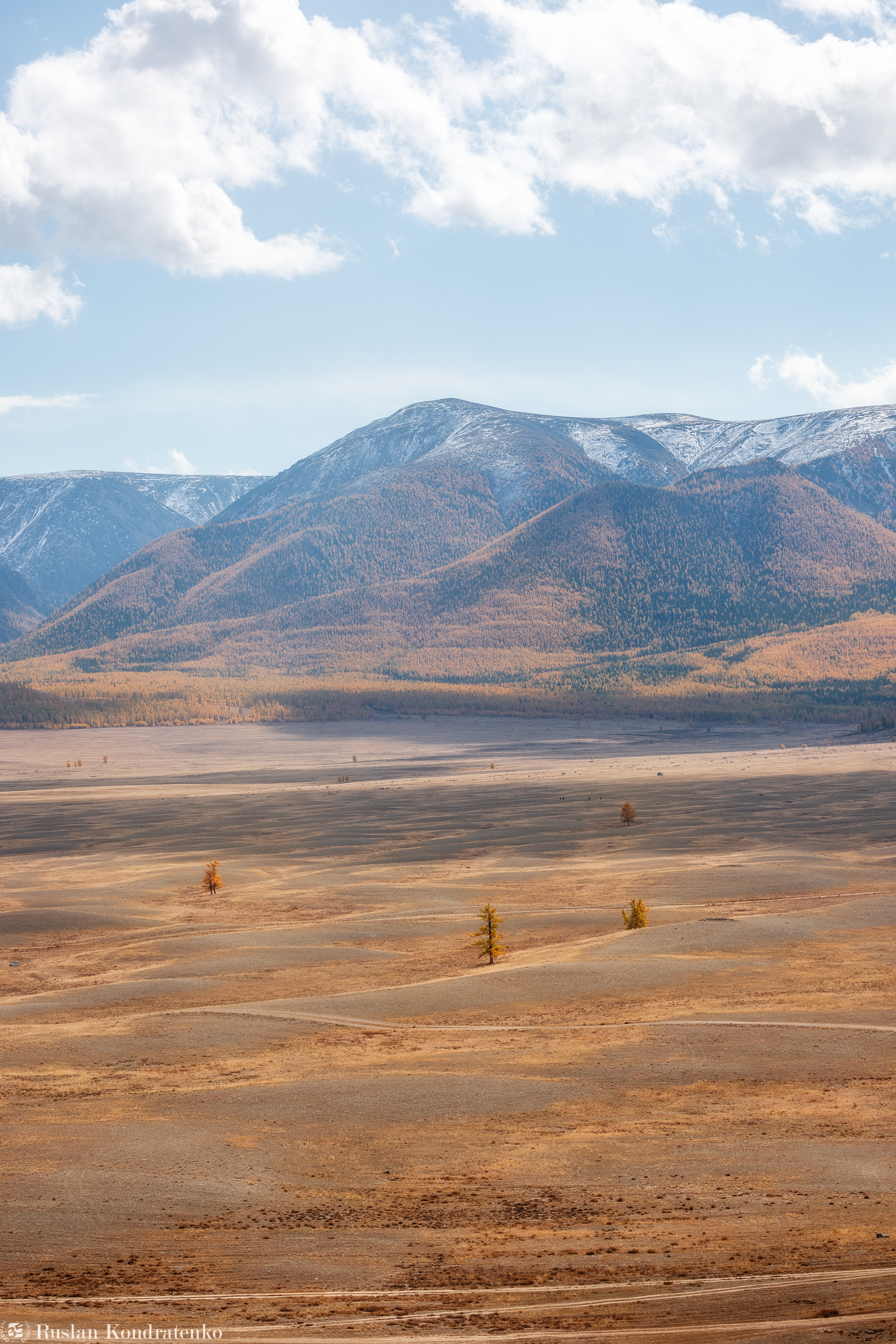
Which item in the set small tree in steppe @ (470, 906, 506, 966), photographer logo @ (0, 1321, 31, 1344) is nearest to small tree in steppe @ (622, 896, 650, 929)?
small tree in steppe @ (470, 906, 506, 966)

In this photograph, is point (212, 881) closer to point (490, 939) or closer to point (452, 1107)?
point (490, 939)

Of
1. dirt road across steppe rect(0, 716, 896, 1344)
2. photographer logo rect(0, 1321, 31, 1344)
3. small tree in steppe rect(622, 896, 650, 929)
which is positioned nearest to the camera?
photographer logo rect(0, 1321, 31, 1344)

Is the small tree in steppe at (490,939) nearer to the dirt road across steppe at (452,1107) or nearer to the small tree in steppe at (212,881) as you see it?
the dirt road across steppe at (452,1107)

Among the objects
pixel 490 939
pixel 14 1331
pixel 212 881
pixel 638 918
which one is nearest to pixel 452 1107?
pixel 14 1331

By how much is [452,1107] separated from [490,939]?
20.9 m

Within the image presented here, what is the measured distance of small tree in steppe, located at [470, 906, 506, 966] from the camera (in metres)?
47.2

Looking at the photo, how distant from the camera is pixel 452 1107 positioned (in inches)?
1051

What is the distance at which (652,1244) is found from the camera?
63.0 feet

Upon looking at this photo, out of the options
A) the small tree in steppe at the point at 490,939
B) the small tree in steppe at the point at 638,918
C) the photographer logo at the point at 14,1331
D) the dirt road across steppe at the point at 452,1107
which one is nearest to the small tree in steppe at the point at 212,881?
the dirt road across steppe at the point at 452,1107

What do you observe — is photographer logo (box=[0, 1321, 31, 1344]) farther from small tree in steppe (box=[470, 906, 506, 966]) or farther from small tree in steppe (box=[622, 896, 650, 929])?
small tree in steppe (box=[622, 896, 650, 929])

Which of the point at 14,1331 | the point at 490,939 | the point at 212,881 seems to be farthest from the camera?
the point at 212,881

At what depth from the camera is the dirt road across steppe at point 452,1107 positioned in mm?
17625

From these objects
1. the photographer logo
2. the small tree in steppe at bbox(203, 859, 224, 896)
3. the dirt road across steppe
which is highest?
the photographer logo

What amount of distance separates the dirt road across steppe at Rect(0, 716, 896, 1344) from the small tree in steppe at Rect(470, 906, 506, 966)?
38.8 inches
